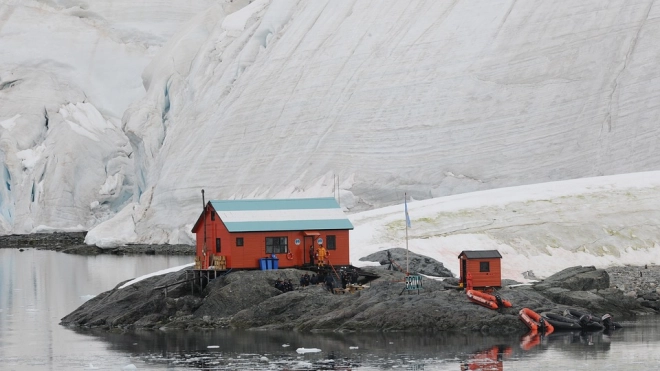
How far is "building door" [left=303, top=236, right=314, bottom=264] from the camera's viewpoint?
4356cm

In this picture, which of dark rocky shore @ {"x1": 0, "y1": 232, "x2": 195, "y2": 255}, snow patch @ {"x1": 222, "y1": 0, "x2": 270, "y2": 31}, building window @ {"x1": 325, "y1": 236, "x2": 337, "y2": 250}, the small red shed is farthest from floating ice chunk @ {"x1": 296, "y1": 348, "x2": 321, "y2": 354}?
snow patch @ {"x1": 222, "y1": 0, "x2": 270, "y2": 31}

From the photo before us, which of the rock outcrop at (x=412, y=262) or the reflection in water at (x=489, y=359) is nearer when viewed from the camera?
the reflection in water at (x=489, y=359)

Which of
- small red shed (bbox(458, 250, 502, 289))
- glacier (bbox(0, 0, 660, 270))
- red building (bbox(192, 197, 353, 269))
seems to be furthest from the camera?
glacier (bbox(0, 0, 660, 270))

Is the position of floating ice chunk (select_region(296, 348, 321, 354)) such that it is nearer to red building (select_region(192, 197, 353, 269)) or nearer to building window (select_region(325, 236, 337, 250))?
red building (select_region(192, 197, 353, 269))

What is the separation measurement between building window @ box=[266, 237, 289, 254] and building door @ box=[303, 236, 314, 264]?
60cm

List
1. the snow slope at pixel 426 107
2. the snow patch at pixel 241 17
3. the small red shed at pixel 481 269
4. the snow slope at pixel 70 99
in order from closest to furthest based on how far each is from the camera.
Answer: the small red shed at pixel 481 269 → the snow slope at pixel 426 107 → the snow patch at pixel 241 17 → the snow slope at pixel 70 99

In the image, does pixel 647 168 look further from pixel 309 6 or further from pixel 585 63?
pixel 309 6

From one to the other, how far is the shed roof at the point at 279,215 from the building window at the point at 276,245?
1.05 feet

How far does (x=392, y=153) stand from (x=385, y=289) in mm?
40624

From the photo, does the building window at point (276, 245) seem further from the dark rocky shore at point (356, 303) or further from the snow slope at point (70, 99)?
the snow slope at point (70, 99)

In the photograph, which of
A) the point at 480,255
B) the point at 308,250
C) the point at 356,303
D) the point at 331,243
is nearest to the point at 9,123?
the point at 331,243

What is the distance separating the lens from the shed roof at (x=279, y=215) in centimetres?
4328

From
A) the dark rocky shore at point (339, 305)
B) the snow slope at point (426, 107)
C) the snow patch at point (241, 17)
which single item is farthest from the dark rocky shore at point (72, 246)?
the dark rocky shore at point (339, 305)

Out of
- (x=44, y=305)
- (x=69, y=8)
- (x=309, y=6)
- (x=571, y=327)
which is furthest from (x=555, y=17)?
(x=69, y=8)
